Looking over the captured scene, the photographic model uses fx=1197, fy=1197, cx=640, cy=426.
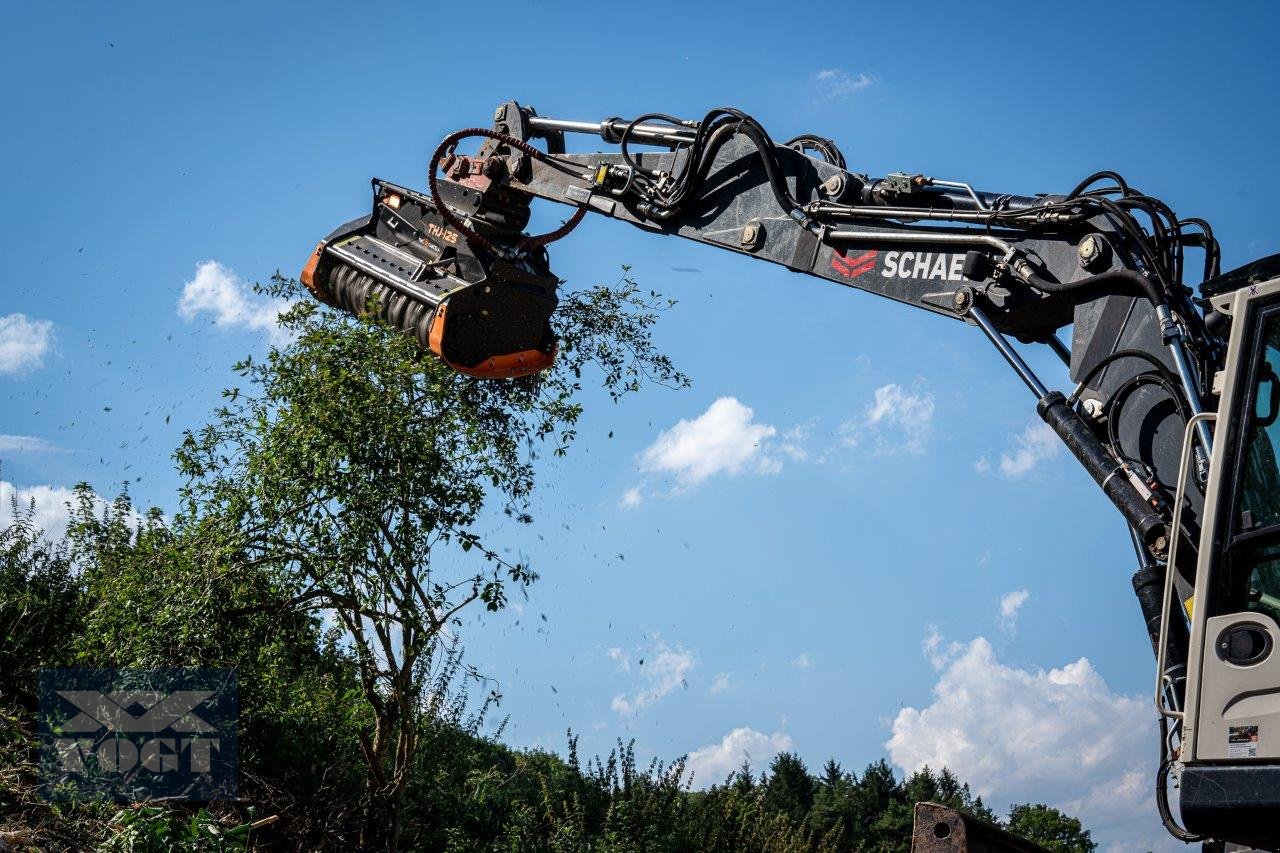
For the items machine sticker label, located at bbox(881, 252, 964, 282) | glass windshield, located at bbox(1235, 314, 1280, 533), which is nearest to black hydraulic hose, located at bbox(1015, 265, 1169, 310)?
machine sticker label, located at bbox(881, 252, 964, 282)

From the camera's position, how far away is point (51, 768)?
781 cm

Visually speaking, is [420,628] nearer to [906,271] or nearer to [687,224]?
[687,224]

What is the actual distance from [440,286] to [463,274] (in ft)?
0.57

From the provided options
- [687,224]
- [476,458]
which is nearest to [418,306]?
[476,458]

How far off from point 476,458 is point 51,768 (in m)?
3.46

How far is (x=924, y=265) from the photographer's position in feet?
18.9

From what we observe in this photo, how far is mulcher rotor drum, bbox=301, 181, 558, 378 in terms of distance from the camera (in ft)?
25.6

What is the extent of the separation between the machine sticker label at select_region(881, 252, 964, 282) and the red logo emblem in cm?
9

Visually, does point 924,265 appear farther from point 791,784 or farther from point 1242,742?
point 791,784

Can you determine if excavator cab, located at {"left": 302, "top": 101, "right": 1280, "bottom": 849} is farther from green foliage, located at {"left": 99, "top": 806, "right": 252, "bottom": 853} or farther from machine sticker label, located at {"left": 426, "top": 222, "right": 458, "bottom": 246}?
green foliage, located at {"left": 99, "top": 806, "right": 252, "bottom": 853}

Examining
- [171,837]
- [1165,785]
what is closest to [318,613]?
[171,837]

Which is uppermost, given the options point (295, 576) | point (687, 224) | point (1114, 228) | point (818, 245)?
point (687, 224)

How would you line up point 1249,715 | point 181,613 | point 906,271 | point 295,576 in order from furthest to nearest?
point 295,576
point 181,613
point 906,271
point 1249,715

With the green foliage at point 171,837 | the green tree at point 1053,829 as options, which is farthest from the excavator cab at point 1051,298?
the green tree at point 1053,829
